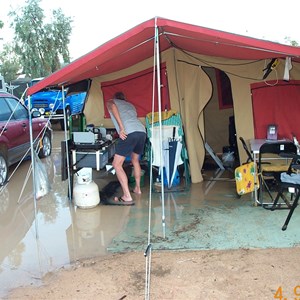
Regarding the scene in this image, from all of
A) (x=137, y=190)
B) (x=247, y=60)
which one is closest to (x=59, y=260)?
(x=137, y=190)

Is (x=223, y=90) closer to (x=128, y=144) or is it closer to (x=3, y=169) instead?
(x=128, y=144)

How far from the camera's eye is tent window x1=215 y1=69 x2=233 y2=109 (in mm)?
7145

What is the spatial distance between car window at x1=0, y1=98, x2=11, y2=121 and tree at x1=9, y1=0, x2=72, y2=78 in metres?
17.1

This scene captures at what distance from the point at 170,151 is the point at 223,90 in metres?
2.34

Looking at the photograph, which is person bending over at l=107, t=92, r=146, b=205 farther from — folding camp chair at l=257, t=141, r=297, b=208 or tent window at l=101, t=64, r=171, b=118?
folding camp chair at l=257, t=141, r=297, b=208

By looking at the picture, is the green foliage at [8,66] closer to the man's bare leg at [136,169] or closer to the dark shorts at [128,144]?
the man's bare leg at [136,169]

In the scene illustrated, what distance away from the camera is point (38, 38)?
887 inches

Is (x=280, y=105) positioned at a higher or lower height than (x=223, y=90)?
lower

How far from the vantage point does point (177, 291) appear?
9.55ft

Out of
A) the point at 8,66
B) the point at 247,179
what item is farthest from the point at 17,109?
the point at 8,66

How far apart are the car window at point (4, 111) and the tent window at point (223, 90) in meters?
3.86

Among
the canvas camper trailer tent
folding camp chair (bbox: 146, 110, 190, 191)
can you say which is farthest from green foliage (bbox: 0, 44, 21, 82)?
A: folding camp chair (bbox: 146, 110, 190, 191)

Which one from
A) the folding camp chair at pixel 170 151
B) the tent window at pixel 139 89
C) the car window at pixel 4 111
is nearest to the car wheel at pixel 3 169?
the car window at pixel 4 111

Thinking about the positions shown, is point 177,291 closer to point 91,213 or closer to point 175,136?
point 91,213
